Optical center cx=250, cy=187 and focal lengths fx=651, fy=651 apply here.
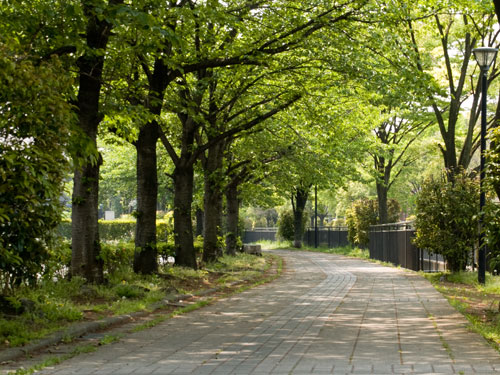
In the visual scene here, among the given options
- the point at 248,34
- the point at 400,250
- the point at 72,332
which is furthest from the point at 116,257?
the point at 400,250

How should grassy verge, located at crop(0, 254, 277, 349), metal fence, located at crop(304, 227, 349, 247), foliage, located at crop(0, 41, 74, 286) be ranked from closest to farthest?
1. foliage, located at crop(0, 41, 74, 286)
2. grassy verge, located at crop(0, 254, 277, 349)
3. metal fence, located at crop(304, 227, 349, 247)

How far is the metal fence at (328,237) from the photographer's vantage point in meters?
45.8

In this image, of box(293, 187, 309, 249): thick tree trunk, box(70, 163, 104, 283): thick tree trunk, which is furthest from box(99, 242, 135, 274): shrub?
box(293, 187, 309, 249): thick tree trunk

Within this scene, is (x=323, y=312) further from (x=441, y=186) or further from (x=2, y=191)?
(x=441, y=186)

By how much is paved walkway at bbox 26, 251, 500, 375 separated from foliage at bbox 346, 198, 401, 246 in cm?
2338

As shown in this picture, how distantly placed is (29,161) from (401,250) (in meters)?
18.1

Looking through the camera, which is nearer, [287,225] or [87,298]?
[87,298]

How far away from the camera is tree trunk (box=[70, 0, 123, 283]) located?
39.1ft

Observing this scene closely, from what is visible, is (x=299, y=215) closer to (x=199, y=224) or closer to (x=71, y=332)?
(x=199, y=224)

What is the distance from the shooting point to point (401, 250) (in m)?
23.9

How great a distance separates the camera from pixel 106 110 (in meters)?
11.7

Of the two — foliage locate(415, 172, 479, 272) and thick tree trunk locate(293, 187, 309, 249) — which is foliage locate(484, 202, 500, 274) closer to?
foliage locate(415, 172, 479, 272)

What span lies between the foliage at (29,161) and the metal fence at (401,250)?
44.9ft

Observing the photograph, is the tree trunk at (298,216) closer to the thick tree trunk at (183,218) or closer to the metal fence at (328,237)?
the metal fence at (328,237)
